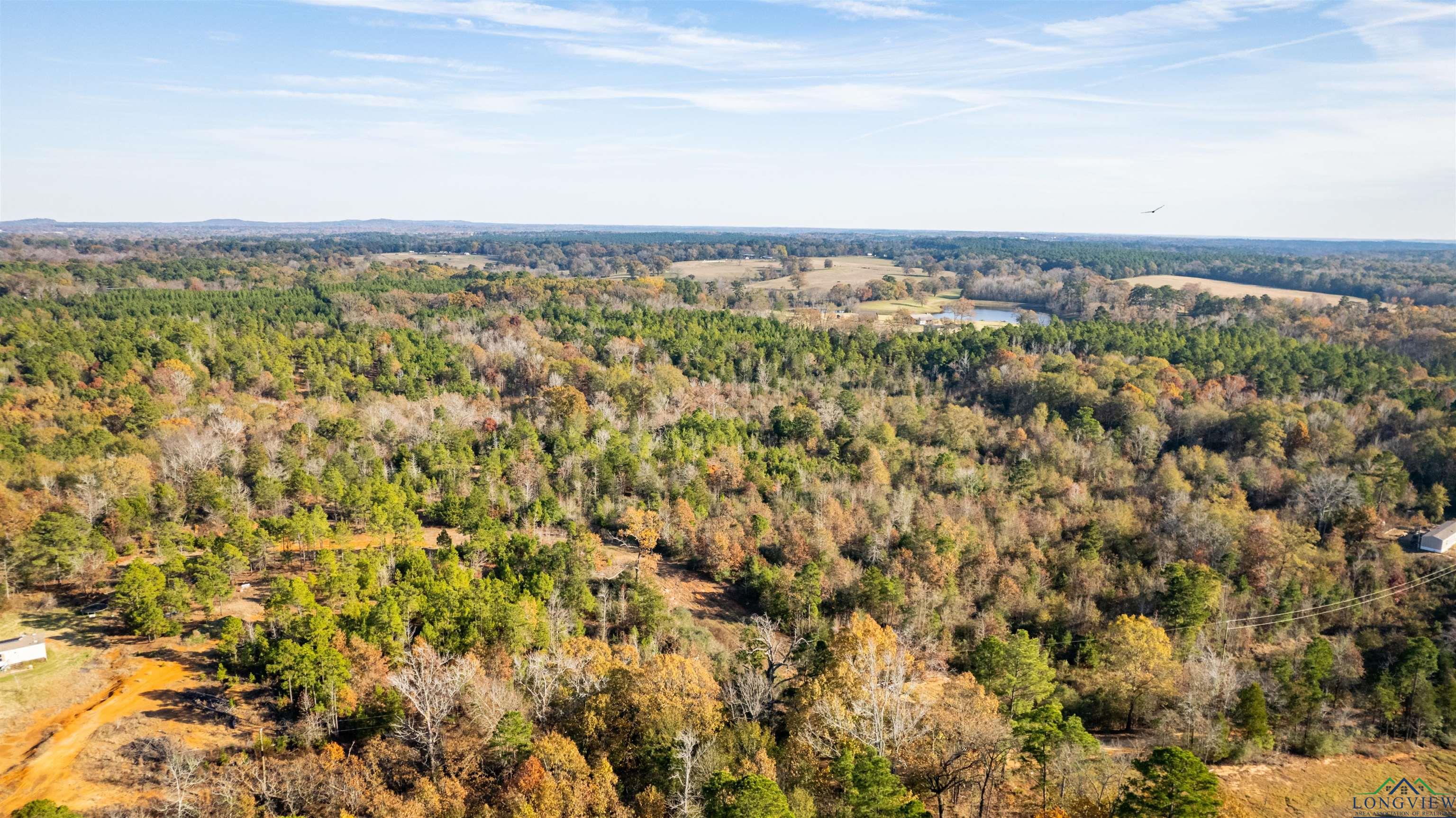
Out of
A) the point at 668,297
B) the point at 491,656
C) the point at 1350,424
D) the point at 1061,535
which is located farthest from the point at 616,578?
the point at 668,297

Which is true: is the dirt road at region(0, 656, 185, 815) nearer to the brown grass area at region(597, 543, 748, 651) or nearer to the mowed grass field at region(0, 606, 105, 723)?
the mowed grass field at region(0, 606, 105, 723)

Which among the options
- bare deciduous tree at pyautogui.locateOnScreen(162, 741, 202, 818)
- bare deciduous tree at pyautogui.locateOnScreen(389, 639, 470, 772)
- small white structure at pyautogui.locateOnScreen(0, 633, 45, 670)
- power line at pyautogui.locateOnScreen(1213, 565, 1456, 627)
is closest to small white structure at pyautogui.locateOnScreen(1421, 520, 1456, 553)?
power line at pyautogui.locateOnScreen(1213, 565, 1456, 627)

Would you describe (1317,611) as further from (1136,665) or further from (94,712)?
(94,712)

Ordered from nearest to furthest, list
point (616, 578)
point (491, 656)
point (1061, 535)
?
point (491, 656)
point (616, 578)
point (1061, 535)

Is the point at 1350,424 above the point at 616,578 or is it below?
above

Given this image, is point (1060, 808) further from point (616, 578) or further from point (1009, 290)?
point (1009, 290)

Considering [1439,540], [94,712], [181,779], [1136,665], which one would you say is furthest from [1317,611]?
[94,712]

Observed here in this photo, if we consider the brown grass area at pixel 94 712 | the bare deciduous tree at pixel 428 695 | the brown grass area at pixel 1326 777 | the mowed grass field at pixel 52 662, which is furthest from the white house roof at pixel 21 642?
the brown grass area at pixel 1326 777
